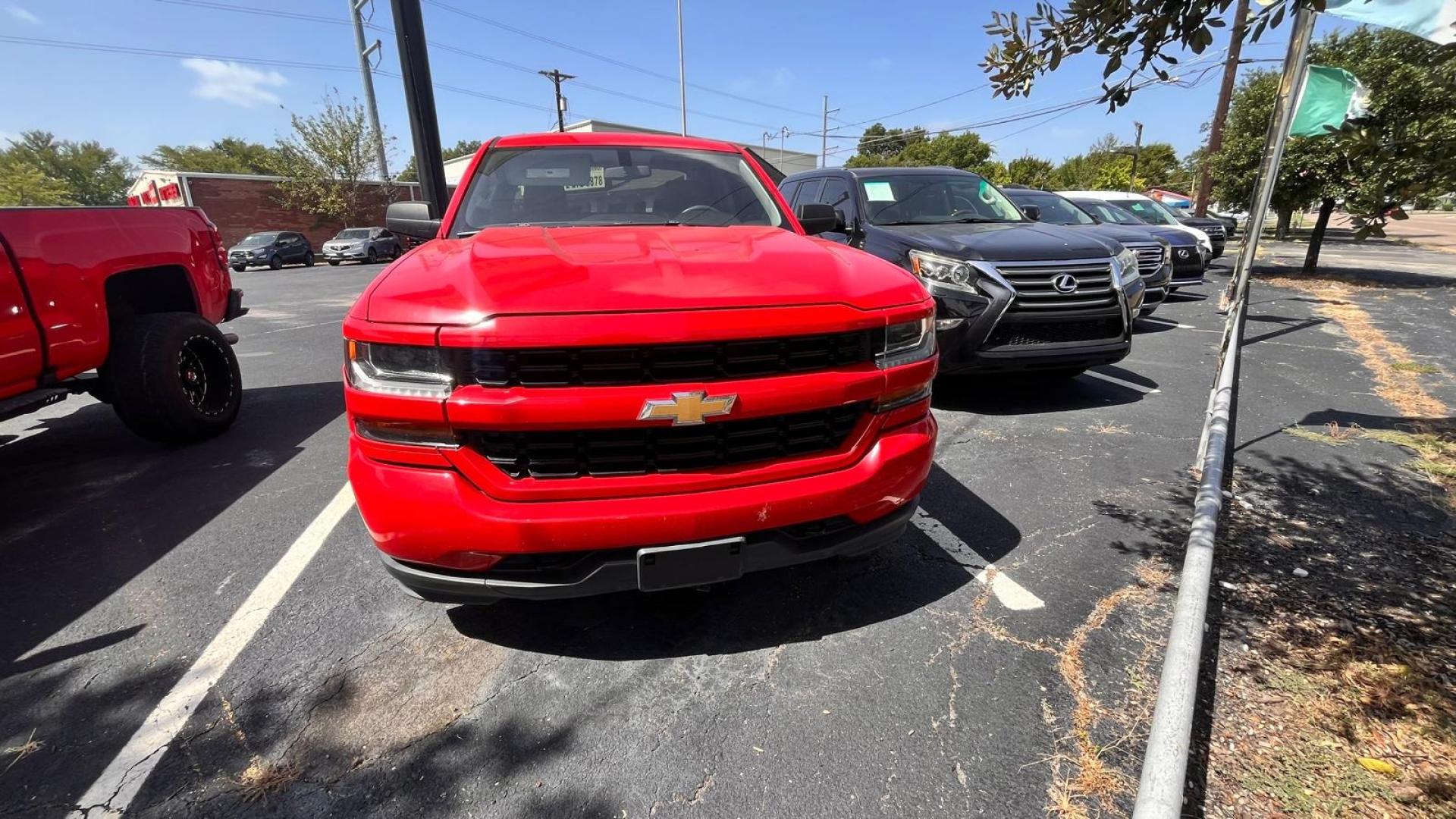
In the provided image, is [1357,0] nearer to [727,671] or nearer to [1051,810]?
[1051,810]

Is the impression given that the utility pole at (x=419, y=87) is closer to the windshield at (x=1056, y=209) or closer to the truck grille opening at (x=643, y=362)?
the truck grille opening at (x=643, y=362)

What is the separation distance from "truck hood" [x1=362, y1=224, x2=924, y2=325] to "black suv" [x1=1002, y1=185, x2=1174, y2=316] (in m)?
6.58

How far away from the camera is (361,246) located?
25422 mm

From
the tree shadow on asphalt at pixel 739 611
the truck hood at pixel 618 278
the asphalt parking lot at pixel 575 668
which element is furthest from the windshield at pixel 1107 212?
the truck hood at pixel 618 278

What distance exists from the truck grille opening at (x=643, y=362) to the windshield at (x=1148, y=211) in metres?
13.1

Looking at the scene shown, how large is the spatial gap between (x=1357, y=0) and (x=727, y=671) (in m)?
3.33

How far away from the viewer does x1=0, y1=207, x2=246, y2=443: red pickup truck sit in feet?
10.6

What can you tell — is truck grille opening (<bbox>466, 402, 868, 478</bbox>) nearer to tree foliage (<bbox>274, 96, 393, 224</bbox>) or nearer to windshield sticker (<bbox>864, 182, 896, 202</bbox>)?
windshield sticker (<bbox>864, 182, 896, 202</bbox>)

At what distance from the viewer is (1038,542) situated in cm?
293

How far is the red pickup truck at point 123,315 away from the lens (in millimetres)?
3221

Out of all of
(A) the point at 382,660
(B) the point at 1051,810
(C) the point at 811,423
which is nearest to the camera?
(B) the point at 1051,810

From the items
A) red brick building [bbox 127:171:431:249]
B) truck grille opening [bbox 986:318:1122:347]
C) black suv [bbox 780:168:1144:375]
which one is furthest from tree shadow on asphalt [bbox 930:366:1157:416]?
red brick building [bbox 127:171:431:249]

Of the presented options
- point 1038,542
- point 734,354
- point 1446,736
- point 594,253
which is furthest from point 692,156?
point 1446,736

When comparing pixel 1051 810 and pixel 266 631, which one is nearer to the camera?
pixel 1051 810
